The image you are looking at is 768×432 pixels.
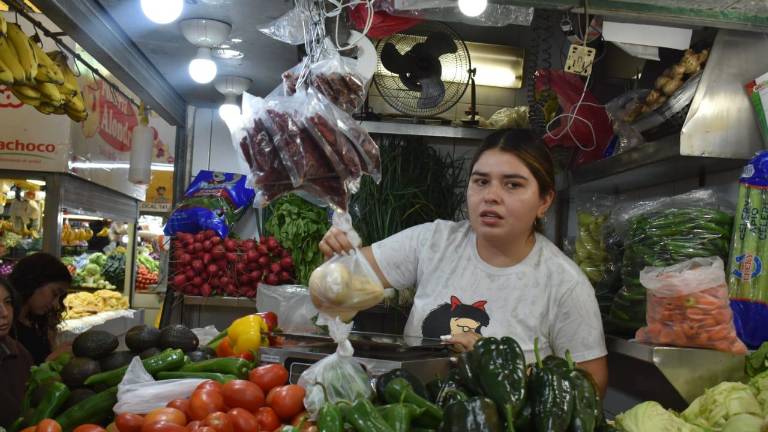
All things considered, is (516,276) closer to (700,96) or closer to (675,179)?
(700,96)

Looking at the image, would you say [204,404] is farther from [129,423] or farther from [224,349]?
[224,349]

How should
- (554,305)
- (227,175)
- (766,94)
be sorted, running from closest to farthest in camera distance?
(554,305), (766,94), (227,175)

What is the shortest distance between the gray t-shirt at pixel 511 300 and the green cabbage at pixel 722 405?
1.16 feet

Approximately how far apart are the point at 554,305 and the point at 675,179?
159cm

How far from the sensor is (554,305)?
2334mm

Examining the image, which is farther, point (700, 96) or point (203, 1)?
point (203, 1)

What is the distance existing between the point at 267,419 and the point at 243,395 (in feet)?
0.31

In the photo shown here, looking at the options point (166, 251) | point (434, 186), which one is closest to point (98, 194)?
point (166, 251)

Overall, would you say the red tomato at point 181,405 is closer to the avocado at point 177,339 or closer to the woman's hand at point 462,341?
the avocado at point 177,339

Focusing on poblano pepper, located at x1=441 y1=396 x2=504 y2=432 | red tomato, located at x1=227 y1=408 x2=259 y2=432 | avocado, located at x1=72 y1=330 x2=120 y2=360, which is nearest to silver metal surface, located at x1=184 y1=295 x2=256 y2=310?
avocado, located at x1=72 y1=330 x2=120 y2=360

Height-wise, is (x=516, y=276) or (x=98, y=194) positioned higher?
(x=98, y=194)

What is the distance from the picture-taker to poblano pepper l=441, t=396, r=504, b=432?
1.32 m

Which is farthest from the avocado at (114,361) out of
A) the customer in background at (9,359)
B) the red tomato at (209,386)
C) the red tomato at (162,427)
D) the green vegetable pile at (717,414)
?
the green vegetable pile at (717,414)

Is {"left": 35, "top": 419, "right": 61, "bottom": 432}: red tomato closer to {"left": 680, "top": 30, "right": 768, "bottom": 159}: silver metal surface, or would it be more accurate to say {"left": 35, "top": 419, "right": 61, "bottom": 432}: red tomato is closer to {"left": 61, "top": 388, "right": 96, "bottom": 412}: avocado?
{"left": 61, "top": 388, "right": 96, "bottom": 412}: avocado
